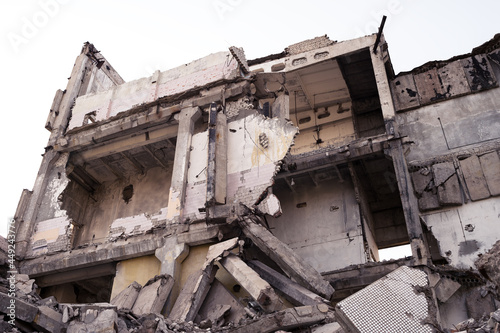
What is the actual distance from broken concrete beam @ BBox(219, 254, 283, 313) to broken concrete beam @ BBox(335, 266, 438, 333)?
3638mm

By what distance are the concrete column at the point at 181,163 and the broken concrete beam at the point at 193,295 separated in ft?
8.14

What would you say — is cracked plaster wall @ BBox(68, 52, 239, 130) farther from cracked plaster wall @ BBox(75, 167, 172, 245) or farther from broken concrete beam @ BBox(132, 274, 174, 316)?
broken concrete beam @ BBox(132, 274, 174, 316)

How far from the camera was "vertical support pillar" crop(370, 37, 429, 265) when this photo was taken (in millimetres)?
11461

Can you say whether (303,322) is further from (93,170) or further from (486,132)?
(93,170)

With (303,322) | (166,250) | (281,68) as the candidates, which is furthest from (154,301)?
(281,68)

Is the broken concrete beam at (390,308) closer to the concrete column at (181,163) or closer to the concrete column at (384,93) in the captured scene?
the concrete column at (181,163)

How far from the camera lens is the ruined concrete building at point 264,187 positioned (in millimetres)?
10656

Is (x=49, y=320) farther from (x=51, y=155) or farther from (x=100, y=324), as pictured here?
(x=51, y=155)

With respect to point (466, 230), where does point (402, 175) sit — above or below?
above

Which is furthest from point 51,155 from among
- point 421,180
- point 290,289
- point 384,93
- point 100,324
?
point 421,180

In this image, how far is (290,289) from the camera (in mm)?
9672

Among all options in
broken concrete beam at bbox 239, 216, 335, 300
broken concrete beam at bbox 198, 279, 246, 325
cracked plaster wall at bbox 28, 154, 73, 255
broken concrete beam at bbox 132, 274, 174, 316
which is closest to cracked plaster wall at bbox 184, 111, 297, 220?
broken concrete beam at bbox 239, 216, 335, 300

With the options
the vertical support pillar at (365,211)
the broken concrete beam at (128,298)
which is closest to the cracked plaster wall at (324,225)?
the vertical support pillar at (365,211)

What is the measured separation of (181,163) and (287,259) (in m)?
4.93
